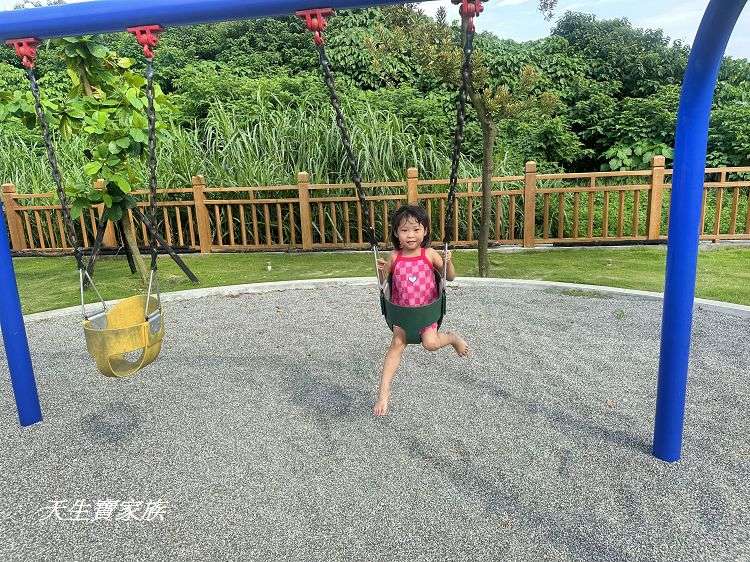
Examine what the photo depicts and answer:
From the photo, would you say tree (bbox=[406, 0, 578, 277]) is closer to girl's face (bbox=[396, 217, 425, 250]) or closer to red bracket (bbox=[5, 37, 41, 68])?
girl's face (bbox=[396, 217, 425, 250])

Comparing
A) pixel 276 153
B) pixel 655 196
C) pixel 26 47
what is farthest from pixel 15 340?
pixel 655 196

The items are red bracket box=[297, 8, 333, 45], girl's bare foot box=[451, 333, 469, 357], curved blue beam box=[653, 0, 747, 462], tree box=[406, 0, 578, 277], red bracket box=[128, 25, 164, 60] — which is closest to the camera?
curved blue beam box=[653, 0, 747, 462]

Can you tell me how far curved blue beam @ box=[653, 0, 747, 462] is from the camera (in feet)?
6.35

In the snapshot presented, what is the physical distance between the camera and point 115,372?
245 cm

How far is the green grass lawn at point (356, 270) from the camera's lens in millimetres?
5633

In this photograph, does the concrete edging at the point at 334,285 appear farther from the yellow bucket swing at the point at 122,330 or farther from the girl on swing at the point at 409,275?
the girl on swing at the point at 409,275

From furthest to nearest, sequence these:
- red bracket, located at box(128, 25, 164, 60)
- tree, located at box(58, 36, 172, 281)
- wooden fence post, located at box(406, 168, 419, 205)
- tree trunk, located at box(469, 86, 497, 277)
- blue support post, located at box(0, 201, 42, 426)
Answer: wooden fence post, located at box(406, 168, 419, 205)
tree trunk, located at box(469, 86, 497, 277)
tree, located at box(58, 36, 172, 281)
blue support post, located at box(0, 201, 42, 426)
red bracket, located at box(128, 25, 164, 60)

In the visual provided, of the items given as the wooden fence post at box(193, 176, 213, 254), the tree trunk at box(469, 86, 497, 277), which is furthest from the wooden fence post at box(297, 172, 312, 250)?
the tree trunk at box(469, 86, 497, 277)

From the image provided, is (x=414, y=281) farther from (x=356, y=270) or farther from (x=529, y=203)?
(x=529, y=203)

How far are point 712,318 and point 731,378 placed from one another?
3.92ft

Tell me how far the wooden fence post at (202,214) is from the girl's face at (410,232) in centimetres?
560

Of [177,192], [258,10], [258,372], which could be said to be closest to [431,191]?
[177,192]

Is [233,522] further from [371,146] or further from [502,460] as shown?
[371,146]

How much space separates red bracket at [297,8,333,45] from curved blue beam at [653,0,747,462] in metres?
1.37
